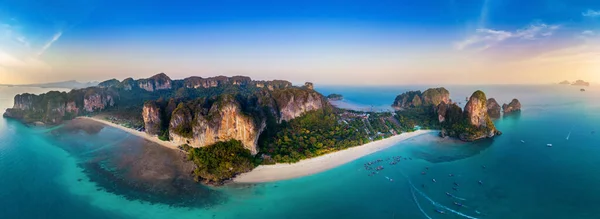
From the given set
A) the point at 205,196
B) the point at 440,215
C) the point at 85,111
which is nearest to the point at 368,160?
the point at 440,215

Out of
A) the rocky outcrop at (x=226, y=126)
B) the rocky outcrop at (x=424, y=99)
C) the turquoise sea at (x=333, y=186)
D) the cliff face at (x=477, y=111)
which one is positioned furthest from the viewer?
the rocky outcrop at (x=424, y=99)

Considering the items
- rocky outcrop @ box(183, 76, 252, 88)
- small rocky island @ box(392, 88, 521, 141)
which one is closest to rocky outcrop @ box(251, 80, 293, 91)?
rocky outcrop @ box(183, 76, 252, 88)

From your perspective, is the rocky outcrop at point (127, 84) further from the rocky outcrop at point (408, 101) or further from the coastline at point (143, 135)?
the rocky outcrop at point (408, 101)

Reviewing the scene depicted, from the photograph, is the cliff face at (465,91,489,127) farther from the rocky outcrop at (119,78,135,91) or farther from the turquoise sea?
the rocky outcrop at (119,78,135,91)

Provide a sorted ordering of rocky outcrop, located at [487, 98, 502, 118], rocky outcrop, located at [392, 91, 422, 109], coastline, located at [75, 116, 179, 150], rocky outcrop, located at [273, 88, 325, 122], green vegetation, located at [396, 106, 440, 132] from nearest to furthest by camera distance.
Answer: coastline, located at [75, 116, 179, 150] < rocky outcrop, located at [273, 88, 325, 122] < green vegetation, located at [396, 106, 440, 132] < rocky outcrop, located at [487, 98, 502, 118] < rocky outcrop, located at [392, 91, 422, 109]

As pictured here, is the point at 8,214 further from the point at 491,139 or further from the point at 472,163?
the point at 491,139

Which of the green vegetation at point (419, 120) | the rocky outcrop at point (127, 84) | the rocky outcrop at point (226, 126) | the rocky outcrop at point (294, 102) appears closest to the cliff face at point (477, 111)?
the green vegetation at point (419, 120)
